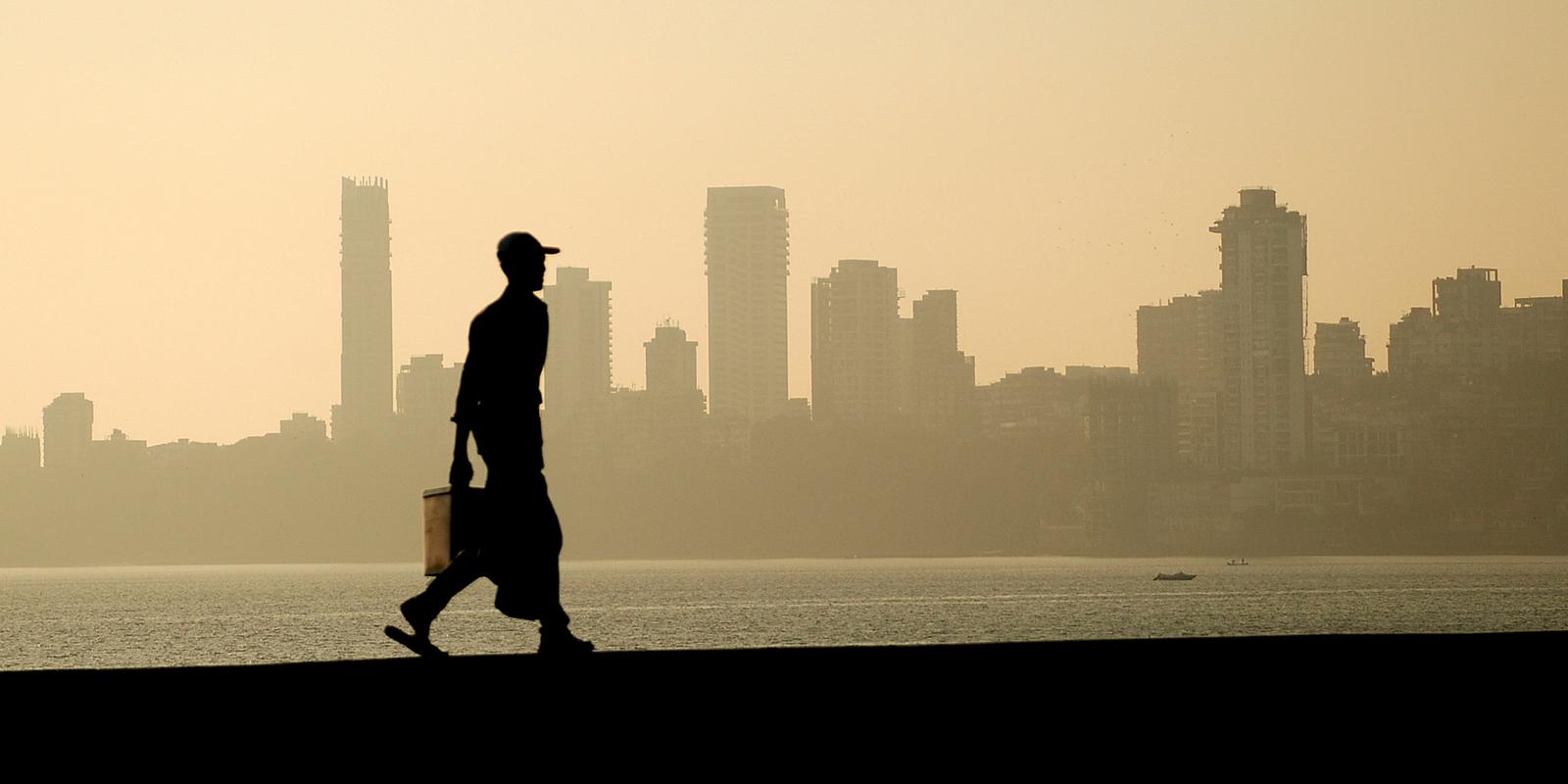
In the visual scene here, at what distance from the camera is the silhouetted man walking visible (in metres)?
10.3

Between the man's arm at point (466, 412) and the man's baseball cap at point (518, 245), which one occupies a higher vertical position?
the man's baseball cap at point (518, 245)

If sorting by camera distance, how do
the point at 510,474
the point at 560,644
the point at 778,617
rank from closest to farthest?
the point at 560,644 → the point at 510,474 → the point at 778,617

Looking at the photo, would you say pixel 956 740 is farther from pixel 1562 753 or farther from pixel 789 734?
pixel 1562 753

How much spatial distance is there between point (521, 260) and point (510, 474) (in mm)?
1060

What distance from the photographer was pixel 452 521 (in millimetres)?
10383

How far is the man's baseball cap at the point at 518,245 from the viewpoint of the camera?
1049 centimetres

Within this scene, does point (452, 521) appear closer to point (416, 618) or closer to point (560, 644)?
point (416, 618)

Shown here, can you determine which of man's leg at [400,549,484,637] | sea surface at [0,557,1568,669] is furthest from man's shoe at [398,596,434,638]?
sea surface at [0,557,1568,669]

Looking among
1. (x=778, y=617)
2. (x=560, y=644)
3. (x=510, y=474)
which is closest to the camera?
(x=560, y=644)

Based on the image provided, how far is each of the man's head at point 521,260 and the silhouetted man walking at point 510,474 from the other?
0.08 metres

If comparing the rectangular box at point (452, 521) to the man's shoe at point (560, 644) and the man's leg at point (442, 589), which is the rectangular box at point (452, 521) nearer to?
the man's leg at point (442, 589)

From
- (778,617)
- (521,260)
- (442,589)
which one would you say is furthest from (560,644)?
(778,617)

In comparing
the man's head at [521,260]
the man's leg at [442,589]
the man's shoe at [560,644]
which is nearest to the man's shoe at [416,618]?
the man's leg at [442,589]

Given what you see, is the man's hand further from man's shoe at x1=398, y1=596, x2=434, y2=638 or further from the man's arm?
man's shoe at x1=398, y1=596, x2=434, y2=638
